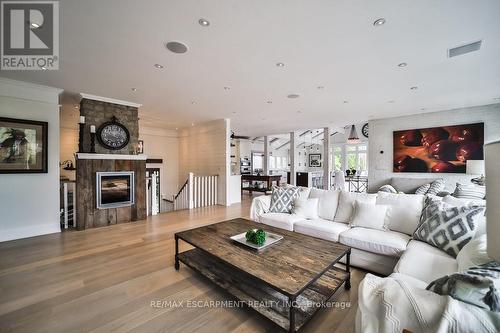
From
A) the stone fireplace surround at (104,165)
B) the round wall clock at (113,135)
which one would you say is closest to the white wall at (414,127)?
the stone fireplace surround at (104,165)

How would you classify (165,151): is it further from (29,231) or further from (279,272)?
(279,272)

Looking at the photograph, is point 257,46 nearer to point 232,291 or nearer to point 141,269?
point 232,291

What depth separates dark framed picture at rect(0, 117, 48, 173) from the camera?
11.4 feet

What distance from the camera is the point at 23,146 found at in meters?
3.64

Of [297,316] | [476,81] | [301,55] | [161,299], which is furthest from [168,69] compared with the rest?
[476,81]

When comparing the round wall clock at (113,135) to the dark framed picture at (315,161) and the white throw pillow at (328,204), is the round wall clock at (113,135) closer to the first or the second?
the white throw pillow at (328,204)

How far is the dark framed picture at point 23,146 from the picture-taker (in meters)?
3.48

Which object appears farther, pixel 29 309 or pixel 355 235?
pixel 355 235

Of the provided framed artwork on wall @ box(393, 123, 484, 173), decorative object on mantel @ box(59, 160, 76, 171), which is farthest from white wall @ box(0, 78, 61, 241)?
framed artwork on wall @ box(393, 123, 484, 173)

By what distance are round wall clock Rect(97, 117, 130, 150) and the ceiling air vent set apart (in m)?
5.91

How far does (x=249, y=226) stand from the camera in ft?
9.25

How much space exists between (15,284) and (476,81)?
720 centimetres

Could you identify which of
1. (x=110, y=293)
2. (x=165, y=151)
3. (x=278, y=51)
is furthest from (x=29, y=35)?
(x=165, y=151)

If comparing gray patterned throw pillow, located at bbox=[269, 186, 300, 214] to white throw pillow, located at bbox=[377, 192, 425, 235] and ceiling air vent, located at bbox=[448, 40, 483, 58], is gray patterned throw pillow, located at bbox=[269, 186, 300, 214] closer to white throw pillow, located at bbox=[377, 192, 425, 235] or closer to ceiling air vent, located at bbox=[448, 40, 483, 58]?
white throw pillow, located at bbox=[377, 192, 425, 235]
